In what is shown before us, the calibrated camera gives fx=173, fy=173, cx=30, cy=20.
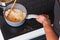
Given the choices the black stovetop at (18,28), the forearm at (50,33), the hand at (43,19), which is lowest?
the forearm at (50,33)

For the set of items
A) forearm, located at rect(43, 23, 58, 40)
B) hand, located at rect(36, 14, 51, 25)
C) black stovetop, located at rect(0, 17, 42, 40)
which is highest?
hand, located at rect(36, 14, 51, 25)

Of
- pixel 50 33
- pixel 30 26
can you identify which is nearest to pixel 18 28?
pixel 30 26

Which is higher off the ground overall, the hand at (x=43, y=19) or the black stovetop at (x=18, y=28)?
the hand at (x=43, y=19)

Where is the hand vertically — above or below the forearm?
above

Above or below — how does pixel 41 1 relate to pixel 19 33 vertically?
above

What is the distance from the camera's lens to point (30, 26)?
925 millimetres

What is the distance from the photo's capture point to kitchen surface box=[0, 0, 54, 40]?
0.89 metres

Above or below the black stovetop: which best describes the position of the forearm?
below

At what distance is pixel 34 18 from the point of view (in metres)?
0.94

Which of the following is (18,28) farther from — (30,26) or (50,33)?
(50,33)

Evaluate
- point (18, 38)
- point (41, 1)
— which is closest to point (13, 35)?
point (18, 38)

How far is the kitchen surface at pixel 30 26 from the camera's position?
0.89m

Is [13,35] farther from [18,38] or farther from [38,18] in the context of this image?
[38,18]

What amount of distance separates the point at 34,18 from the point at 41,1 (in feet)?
0.38
